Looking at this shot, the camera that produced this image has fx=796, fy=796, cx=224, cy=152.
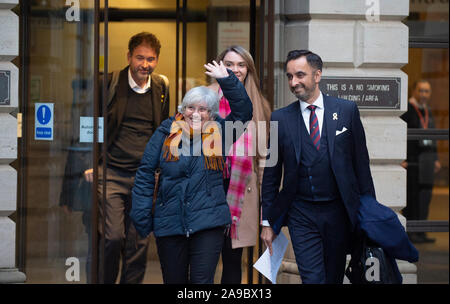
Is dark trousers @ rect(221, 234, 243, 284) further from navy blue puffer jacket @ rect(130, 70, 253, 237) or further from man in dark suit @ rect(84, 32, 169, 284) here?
man in dark suit @ rect(84, 32, 169, 284)

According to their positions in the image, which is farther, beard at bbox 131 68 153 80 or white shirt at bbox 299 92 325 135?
beard at bbox 131 68 153 80

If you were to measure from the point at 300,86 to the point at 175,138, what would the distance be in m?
0.94

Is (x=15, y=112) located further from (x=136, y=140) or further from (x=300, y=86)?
(x=300, y=86)

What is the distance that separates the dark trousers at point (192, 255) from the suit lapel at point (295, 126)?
2.63 ft

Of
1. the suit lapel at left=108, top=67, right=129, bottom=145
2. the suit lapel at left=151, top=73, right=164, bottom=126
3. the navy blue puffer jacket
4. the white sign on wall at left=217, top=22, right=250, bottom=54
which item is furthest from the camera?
the white sign on wall at left=217, top=22, right=250, bottom=54

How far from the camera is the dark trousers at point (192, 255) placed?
17.8 feet

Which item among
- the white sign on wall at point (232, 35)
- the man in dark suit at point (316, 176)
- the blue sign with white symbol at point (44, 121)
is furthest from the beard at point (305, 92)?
the white sign on wall at point (232, 35)

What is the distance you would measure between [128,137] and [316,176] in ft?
8.38

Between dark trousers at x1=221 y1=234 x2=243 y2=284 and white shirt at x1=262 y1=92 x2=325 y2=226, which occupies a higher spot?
white shirt at x1=262 y1=92 x2=325 y2=226

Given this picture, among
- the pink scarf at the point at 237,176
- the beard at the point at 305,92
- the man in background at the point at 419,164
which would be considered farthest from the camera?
the man in background at the point at 419,164

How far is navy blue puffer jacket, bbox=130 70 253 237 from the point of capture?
5383 mm

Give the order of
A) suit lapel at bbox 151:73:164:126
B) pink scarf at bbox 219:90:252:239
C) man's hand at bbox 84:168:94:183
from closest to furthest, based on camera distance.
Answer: pink scarf at bbox 219:90:252:239
man's hand at bbox 84:168:94:183
suit lapel at bbox 151:73:164:126

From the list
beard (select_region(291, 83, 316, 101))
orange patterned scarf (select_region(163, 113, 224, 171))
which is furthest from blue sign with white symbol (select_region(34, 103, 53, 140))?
beard (select_region(291, 83, 316, 101))

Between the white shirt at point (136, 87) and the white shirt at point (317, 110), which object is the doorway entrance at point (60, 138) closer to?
the white shirt at point (136, 87)
